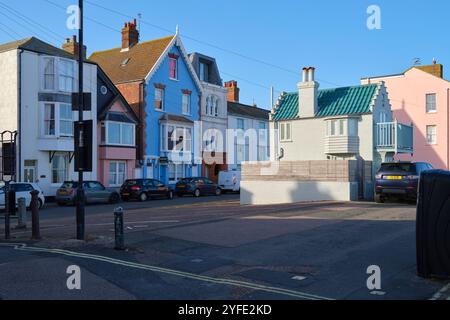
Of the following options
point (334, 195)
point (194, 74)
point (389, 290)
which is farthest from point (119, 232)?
point (194, 74)

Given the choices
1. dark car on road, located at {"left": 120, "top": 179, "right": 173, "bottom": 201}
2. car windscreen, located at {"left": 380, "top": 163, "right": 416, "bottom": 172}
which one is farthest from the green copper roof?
car windscreen, located at {"left": 380, "top": 163, "right": 416, "bottom": 172}

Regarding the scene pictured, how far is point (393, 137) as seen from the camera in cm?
2702

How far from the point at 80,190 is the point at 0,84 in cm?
2097

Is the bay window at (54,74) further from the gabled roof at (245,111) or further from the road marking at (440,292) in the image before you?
the road marking at (440,292)

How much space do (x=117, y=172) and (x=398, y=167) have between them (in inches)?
835

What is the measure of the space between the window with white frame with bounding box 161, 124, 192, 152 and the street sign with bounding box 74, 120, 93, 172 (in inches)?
1056

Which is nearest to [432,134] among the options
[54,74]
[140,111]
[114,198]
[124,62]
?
[140,111]

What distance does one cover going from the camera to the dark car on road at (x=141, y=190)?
30.1 m

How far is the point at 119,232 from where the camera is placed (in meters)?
10.3

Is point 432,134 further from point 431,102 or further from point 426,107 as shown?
point 431,102

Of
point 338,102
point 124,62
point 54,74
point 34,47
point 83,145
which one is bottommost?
point 83,145

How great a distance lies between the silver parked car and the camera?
86.4 ft

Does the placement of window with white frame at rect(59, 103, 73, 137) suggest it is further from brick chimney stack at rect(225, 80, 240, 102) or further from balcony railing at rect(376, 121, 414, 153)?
brick chimney stack at rect(225, 80, 240, 102)

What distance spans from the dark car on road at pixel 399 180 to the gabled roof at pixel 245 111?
28663mm
